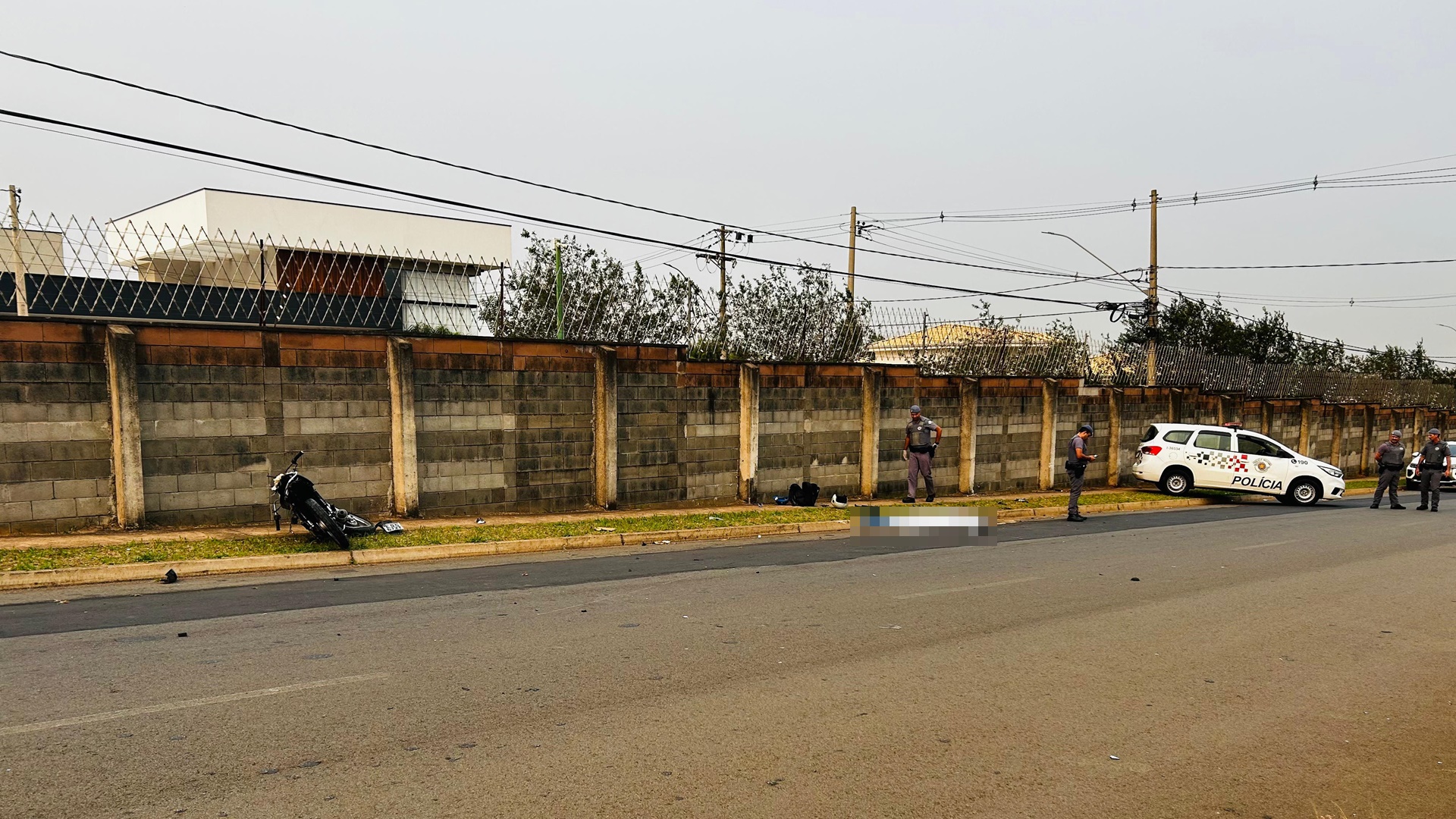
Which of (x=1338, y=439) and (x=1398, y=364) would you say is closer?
(x=1338, y=439)

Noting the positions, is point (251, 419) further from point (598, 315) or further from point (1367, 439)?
point (1367, 439)

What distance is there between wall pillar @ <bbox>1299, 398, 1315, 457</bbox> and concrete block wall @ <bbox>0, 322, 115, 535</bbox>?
35.2 metres

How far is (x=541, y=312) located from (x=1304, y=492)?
57.7ft

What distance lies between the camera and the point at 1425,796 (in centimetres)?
448

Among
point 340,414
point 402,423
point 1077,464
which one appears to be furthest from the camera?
point 1077,464

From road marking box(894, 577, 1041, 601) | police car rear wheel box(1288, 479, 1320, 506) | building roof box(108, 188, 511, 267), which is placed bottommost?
police car rear wheel box(1288, 479, 1320, 506)

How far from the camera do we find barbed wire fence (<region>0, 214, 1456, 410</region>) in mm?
11719

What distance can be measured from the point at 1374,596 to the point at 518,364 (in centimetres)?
1104

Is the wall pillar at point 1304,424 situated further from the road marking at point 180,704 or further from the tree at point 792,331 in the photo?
the road marking at point 180,704

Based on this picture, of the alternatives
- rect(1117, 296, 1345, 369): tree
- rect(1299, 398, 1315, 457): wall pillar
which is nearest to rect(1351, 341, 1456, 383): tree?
rect(1117, 296, 1345, 369): tree

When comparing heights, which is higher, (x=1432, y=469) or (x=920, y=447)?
(x=920, y=447)

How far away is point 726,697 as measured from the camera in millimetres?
5531

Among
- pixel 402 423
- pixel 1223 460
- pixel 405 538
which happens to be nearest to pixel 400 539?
pixel 405 538

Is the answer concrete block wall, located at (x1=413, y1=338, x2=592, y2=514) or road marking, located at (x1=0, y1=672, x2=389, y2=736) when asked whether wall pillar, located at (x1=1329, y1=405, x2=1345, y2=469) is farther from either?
road marking, located at (x1=0, y1=672, x2=389, y2=736)
